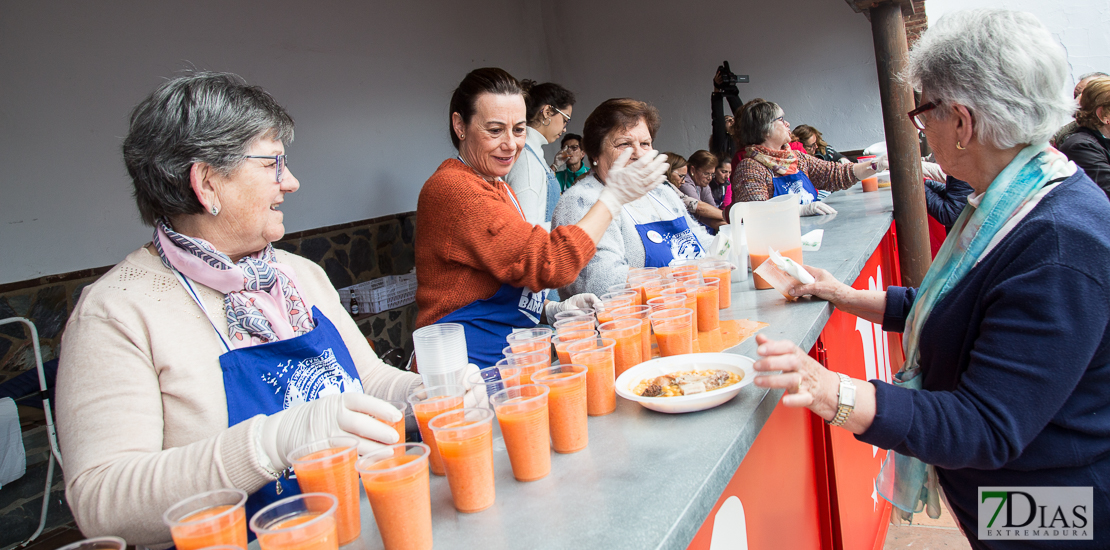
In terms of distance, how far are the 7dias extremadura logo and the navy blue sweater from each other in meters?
0.02

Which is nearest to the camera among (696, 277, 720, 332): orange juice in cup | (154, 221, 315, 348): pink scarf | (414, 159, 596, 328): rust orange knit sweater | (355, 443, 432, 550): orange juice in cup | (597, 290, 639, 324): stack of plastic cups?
(355, 443, 432, 550): orange juice in cup

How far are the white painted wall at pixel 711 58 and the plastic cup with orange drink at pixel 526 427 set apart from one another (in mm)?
9115

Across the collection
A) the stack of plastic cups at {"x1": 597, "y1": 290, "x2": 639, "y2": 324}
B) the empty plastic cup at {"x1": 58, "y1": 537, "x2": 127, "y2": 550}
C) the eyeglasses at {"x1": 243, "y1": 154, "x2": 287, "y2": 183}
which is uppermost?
the eyeglasses at {"x1": 243, "y1": 154, "x2": 287, "y2": 183}

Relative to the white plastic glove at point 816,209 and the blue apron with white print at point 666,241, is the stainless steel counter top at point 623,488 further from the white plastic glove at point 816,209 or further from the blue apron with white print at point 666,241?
the white plastic glove at point 816,209

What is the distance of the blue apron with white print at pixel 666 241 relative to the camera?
3241 millimetres

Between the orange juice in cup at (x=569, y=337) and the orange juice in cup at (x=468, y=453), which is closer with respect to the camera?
the orange juice in cup at (x=468, y=453)

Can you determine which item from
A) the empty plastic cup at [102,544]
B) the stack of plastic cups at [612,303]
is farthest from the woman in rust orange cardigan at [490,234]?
the empty plastic cup at [102,544]

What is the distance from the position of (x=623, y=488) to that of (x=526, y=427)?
0.23m

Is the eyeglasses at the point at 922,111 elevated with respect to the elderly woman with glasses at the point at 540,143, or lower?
lower

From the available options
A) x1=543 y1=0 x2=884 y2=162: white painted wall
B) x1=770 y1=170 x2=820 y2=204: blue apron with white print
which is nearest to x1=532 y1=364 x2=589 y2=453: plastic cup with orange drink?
x1=770 y1=170 x2=820 y2=204: blue apron with white print

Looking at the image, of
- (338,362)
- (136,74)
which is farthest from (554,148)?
(338,362)

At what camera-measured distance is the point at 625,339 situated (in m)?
1.82

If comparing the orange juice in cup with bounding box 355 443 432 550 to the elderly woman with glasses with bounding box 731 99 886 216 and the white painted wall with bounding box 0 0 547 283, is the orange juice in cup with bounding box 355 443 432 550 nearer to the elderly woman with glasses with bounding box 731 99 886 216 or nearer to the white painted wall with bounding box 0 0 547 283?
the white painted wall with bounding box 0 0 547 283

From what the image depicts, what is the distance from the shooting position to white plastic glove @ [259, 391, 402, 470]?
4.20ft
